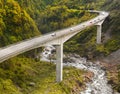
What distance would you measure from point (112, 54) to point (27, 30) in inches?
1065

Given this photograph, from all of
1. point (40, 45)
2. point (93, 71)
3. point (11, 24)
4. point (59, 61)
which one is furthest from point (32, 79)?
point (93, 71)

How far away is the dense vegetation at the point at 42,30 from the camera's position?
58.0 metres

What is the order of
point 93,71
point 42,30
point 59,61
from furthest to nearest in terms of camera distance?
point 42,30 → point 93,71 → point 59,61

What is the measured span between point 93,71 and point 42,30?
55.1 meters

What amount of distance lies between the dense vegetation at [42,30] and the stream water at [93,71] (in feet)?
10.0

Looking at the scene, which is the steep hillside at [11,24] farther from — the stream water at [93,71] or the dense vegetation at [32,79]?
the stream water at [93,71]

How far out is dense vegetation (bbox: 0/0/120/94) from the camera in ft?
190

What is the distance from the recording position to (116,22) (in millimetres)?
103750

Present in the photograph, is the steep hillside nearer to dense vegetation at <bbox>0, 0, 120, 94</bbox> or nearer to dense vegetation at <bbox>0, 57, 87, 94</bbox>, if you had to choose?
dense vegetation at <bbox>0, 0, 120, 94</bbox>

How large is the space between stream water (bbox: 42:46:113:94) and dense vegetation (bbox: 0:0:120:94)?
120 inches

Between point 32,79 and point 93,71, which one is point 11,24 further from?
point 93,71

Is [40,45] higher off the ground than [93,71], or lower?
lower

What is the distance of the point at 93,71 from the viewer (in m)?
75.6

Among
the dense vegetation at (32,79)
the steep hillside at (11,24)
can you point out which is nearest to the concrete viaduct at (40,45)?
the dense vegetation at (32,79)
